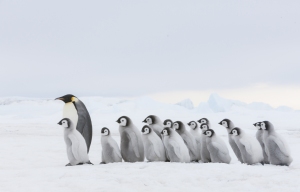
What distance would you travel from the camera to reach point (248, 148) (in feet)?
23.9

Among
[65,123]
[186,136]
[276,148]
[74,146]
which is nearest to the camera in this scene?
[74,146]

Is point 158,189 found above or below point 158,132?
below

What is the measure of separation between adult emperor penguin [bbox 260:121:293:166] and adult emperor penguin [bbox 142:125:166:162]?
2.20 metres

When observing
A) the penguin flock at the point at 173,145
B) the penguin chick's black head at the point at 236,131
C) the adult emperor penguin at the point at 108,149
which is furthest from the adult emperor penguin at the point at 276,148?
the adult emperor penguin at the point at 108,149

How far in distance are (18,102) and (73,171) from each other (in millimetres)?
47413

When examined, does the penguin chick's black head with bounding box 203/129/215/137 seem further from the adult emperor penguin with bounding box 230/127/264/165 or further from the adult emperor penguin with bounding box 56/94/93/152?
the adult emperor penguin with bounding box 56/94/93/152

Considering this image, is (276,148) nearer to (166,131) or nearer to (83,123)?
(166,131)

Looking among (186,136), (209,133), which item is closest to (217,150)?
(209,133)

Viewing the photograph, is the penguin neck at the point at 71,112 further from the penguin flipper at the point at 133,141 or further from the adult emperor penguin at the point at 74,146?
the penguin flipper at the point at 133,141

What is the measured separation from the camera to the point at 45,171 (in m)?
6.11

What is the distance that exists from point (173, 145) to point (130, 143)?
2.92 feet

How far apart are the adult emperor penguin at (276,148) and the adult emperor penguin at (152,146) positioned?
7.21ft

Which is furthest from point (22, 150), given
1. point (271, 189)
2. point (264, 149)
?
point (271, 189)

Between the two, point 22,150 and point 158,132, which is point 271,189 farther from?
point 22,150
